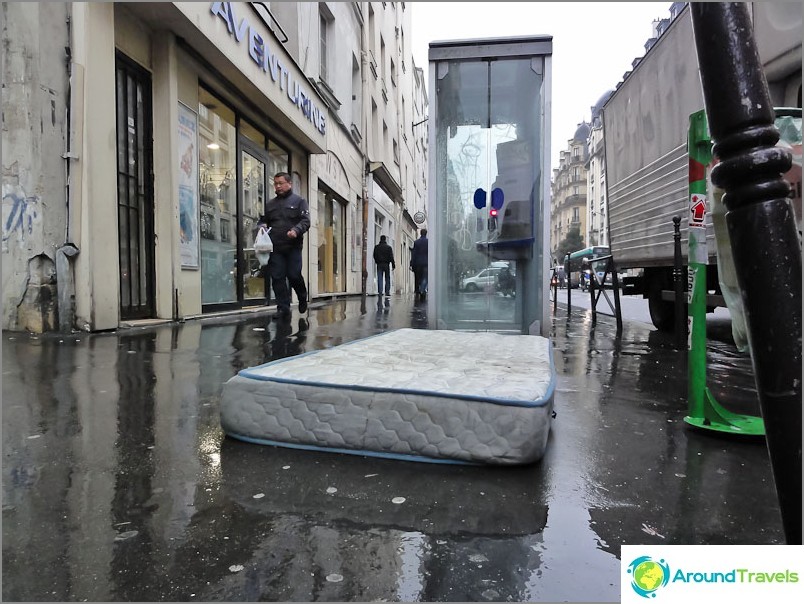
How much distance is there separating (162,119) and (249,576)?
7018 millimetres

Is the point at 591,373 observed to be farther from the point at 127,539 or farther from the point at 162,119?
the point at 162,119

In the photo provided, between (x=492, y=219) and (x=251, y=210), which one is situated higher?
(x=251, y=210)

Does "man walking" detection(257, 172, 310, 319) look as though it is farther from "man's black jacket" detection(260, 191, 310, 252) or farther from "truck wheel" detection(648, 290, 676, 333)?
"truck wheel" detection(648, 290, 676, 333)

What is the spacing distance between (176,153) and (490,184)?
419 centimetres

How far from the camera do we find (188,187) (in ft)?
24.6

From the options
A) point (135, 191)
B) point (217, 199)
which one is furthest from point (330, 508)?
point (217, 199)

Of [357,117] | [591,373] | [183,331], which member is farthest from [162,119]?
[357,117]

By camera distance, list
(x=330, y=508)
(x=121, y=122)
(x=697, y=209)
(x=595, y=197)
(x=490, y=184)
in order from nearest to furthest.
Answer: (x=330, y=508) → (x=697, y=209) → (x=490, y=184) → (x=121, y=122) → (x=595, y=197)

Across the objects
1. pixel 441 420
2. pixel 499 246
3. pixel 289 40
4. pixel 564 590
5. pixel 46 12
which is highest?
pixel 289 40

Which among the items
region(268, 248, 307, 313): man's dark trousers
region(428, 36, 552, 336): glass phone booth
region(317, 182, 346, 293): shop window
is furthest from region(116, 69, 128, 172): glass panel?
region(317, 182, 346, 293): shop window

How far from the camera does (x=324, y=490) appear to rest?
1.82m

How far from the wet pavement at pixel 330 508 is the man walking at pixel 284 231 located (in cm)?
424

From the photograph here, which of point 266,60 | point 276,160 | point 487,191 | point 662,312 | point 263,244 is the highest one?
point 266,60

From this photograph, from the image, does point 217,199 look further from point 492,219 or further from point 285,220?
point 492,219
